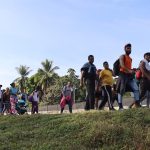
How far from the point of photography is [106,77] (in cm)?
1353

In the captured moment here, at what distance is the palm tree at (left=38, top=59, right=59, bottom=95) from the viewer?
67.8 m

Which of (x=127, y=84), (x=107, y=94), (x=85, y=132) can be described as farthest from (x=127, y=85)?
(x=85, y=132)

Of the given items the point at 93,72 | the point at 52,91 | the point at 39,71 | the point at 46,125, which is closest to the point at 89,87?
the point at 93,72

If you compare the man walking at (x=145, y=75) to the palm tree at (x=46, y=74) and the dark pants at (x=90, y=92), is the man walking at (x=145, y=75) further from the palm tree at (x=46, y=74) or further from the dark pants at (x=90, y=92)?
the palm tree at (x=46, y=74)

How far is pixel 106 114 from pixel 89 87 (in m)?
2.67

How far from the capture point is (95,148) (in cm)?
923

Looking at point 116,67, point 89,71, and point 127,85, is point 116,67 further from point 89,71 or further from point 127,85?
point 89,71

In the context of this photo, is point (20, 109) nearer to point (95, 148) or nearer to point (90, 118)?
point (90, 118)

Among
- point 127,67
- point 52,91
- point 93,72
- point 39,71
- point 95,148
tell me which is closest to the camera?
point 95,148

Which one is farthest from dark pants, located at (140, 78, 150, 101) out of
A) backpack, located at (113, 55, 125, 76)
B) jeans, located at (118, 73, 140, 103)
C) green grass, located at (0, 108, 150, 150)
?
green grass, located at (0, 108, 150, 150)

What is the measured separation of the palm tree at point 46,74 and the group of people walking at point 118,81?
53.1 meters

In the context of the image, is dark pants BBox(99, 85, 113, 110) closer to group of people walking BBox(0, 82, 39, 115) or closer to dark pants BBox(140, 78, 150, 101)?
dark pants BBox(140, 78, 150, 101)

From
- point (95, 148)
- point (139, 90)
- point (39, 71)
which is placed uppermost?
point (39, 71)

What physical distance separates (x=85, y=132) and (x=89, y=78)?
3.57m
